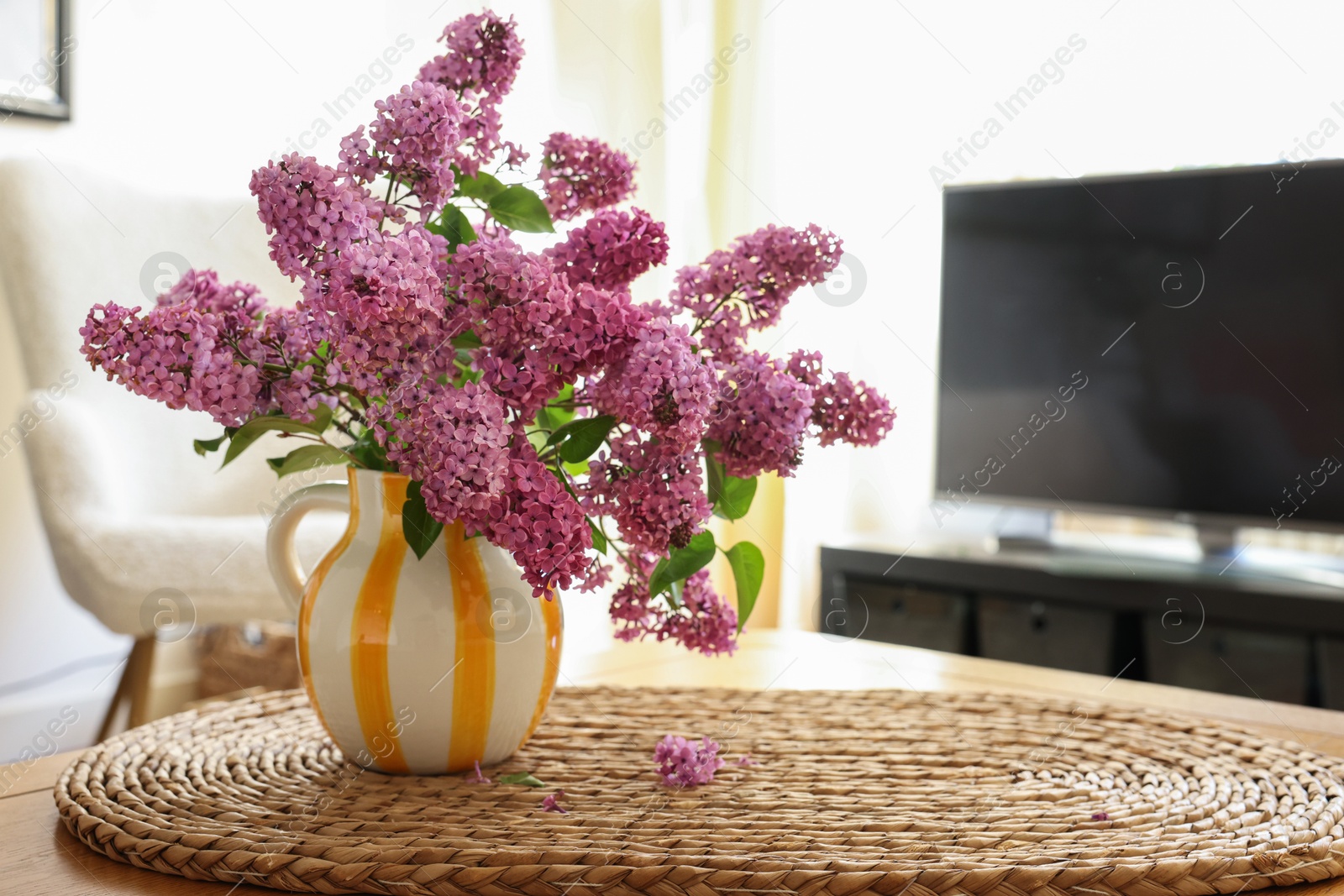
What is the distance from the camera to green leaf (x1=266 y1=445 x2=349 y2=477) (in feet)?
2.35

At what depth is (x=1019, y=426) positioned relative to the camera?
2688 millimetres

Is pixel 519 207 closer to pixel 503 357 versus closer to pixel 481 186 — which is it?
pixel 481 186

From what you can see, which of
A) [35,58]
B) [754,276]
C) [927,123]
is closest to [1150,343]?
[927,123]

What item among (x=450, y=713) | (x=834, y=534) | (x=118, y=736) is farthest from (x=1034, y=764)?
(x=834, y=534)

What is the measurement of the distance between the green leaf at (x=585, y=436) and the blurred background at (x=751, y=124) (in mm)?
1235

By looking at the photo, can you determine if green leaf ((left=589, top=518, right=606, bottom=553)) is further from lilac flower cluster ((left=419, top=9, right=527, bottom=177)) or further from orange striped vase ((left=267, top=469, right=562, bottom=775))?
lilac flower cluster ((left=419, top=9, right=527, bottom=177))

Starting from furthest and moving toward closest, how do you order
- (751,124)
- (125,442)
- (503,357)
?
(751,124) → (125,442) → (503,357)

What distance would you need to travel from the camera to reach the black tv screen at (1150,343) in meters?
2.31

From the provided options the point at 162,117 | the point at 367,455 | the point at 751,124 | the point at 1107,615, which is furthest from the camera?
the point at 751,124

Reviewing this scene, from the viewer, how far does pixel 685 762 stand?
725 mm

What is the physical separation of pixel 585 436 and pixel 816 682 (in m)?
0.49

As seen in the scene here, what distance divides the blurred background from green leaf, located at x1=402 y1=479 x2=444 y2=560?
3.88 ft

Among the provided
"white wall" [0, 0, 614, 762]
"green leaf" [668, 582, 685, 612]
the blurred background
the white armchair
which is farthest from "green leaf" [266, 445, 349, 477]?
"white wall" [0, 0, 614, 762]

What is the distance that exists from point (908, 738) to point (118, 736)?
22.6 inches
